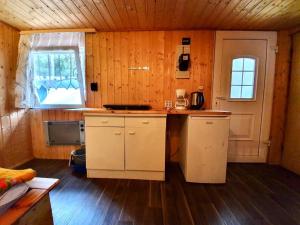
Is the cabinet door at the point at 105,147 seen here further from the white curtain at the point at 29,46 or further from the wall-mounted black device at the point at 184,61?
Answer: the wall-mounted black device at the point at 184,61

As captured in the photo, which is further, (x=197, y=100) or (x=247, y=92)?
(x=247, y=92)

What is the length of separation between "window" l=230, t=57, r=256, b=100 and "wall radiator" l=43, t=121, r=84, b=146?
2.73 m

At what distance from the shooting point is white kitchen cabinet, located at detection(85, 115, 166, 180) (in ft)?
7.34

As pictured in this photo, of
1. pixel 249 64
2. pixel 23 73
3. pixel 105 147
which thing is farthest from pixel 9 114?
pixel 249 64

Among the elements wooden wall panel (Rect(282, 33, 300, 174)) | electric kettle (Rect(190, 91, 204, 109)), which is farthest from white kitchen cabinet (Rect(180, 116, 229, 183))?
wooden wall panel (Rect(282, 33, 300, 174))

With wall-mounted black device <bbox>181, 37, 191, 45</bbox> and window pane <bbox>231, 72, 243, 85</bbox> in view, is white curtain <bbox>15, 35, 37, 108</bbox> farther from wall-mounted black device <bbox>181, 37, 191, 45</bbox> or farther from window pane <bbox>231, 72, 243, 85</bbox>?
window pane <bbox>231, 72, 243, 85</bbox>

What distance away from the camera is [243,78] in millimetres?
2770

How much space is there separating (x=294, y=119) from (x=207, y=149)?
163cm

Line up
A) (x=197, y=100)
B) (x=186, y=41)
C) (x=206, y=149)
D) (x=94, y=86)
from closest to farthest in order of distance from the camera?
(x=206, y=149) → (x=197, y=100) → (x=186, y=41) → (x=94, y=86)

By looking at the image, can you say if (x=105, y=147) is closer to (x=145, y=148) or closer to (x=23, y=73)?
(x=145, y=148)

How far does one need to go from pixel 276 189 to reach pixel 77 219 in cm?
239

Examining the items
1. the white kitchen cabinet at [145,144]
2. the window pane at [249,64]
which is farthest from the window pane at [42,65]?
the window pane at [249,64]

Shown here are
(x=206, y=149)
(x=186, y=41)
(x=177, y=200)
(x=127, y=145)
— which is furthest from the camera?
(x=186, y=41)

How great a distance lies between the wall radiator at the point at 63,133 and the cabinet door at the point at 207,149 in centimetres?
190
